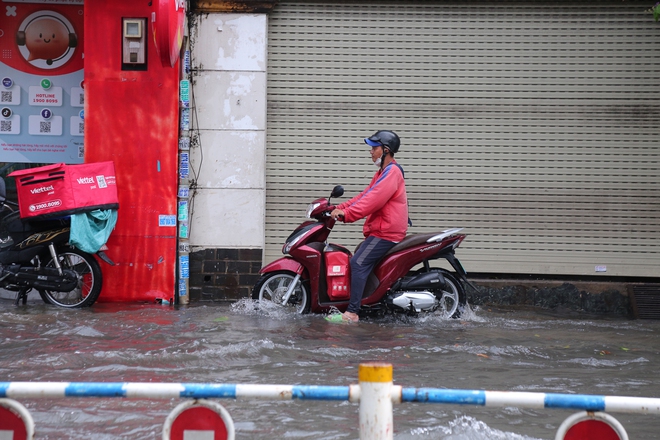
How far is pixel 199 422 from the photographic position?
276 cm

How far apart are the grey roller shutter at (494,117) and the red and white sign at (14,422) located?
20.8ft

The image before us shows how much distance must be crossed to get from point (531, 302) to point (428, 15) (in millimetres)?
3599

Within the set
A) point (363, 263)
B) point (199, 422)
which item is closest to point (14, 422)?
point (199, 422)

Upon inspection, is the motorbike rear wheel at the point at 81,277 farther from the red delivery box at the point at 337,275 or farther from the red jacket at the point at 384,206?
the red jacket at the point at 384,206

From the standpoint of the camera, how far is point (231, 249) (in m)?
8.88

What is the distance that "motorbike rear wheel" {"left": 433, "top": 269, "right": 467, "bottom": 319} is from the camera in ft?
24.4

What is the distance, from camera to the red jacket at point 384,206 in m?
7.05

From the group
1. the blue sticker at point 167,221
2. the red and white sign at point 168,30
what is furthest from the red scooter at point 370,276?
the red and white sign at point 168,30

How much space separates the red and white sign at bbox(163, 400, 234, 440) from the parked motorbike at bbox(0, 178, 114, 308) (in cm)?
549

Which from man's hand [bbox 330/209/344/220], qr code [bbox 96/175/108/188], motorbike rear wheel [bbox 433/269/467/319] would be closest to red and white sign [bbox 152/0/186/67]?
qr code [bbox 96/175/108/188]

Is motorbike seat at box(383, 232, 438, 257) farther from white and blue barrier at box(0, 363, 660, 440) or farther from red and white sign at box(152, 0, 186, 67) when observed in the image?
white and blue barrier at box(0, 363, 660, 440)

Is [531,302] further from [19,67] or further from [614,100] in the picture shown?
[19,67]

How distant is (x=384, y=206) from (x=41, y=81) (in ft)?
15.6

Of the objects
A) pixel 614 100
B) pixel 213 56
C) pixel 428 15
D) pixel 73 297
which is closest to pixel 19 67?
pixel 213 56
